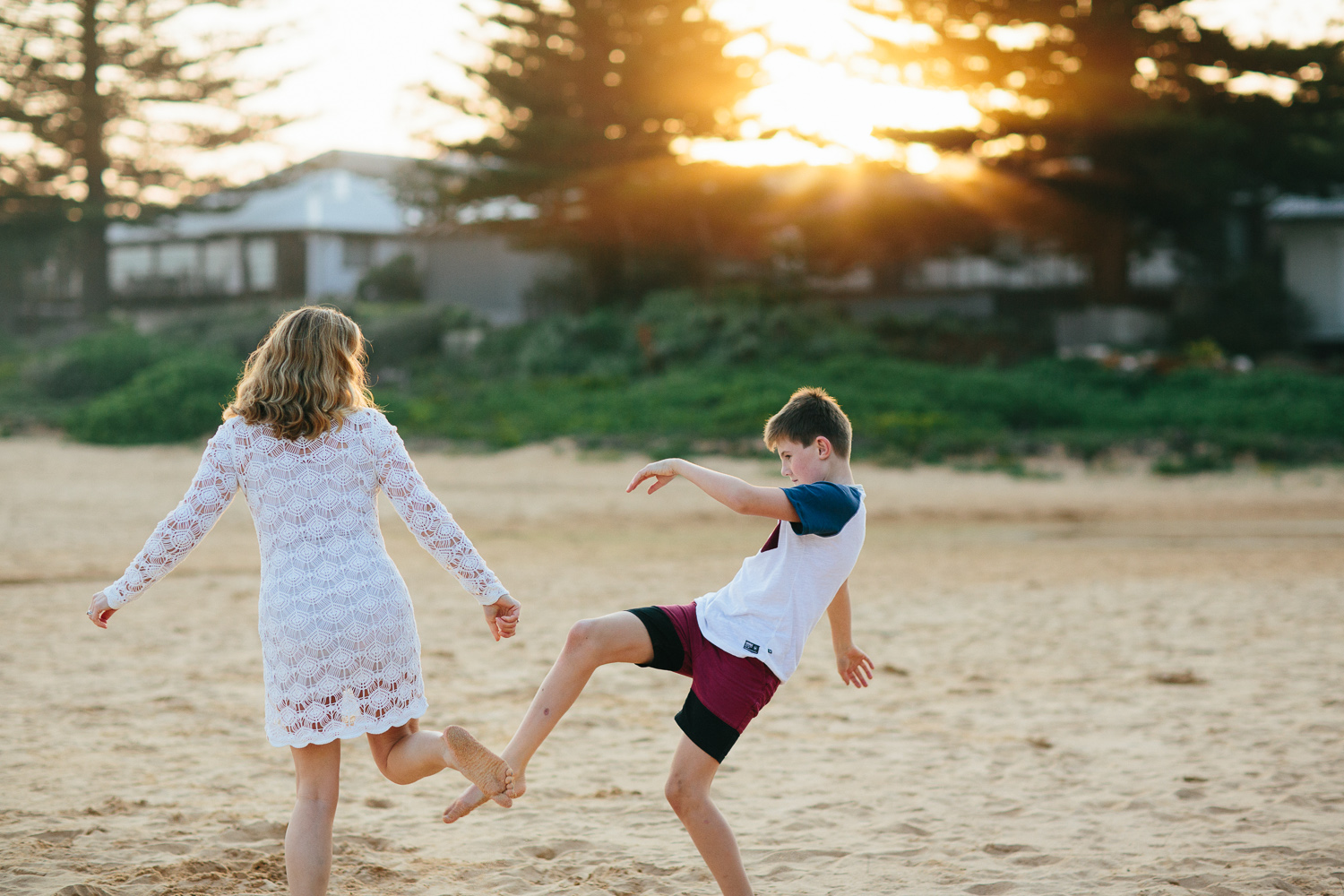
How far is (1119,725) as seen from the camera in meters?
5.79

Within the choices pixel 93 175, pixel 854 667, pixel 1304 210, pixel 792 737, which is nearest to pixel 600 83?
pixel 93 175

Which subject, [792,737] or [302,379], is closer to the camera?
[302,379]

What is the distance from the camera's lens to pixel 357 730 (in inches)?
119

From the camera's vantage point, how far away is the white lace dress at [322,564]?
Answer: 300cm

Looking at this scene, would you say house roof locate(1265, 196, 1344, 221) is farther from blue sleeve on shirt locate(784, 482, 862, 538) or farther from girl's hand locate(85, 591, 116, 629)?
girl's hand locate(85, 591, 116, 629)

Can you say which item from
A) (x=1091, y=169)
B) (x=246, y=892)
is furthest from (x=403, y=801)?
(x=1091, y=169)

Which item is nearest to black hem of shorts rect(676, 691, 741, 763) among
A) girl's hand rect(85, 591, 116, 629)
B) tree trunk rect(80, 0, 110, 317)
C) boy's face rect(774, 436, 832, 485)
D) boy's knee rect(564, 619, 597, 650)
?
boy's knee rect(564, 619, 597, 650)

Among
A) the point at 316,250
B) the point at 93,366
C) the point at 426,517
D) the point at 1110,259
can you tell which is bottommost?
the point at 426,517

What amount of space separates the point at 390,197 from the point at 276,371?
32994 millimetres

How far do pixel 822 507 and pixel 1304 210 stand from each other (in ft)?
93.6

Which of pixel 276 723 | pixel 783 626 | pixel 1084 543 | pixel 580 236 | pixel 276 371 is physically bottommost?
pixel 1084 543

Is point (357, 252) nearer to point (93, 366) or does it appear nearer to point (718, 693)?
point (93, 366)

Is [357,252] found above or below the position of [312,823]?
above

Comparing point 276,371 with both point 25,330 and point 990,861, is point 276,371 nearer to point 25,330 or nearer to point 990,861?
point 990,861
